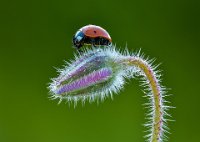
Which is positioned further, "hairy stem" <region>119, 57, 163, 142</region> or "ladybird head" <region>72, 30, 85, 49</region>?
"ladybird head" <region>72, 30, 85, 49</region>

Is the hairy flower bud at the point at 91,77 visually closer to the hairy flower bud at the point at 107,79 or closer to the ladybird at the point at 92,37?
A: the hairy flower bud at the point at 107,79

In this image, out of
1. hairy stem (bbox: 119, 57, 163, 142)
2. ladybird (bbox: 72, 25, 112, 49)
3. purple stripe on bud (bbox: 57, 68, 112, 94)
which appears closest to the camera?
hairy stem (bbox: 119, 57, 163, 142)

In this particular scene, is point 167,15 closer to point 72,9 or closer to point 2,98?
point 72,9

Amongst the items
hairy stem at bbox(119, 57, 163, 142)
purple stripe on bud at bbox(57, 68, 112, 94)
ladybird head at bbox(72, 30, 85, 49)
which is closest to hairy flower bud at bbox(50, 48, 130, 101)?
purple stripe on bud at bbox(57, 68, 112, 94)

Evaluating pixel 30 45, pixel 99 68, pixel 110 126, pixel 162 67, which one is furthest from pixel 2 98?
pixel 99 68

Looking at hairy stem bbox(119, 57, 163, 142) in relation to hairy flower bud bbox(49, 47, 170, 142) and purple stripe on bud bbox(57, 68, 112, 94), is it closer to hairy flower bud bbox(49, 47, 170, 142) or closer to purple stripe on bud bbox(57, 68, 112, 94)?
hairy flower bud bbox(49, 47, 170, 142)
